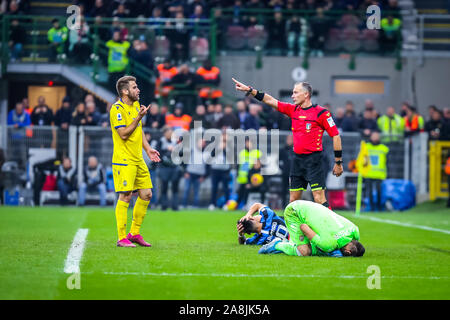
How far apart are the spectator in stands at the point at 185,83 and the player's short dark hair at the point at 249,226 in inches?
513

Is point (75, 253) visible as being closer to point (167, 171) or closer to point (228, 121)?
point (167, 171)

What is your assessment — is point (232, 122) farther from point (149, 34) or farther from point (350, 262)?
point (350, 262)

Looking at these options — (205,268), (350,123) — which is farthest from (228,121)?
(205,268)

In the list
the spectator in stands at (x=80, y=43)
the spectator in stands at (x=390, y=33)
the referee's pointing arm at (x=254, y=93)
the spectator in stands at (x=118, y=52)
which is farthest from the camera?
the spectator in stands at (x=390, y=33)

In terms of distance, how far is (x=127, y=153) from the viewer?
34.1 feet

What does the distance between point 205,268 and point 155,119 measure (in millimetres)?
14224

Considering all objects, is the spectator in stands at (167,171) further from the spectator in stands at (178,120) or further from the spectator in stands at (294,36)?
the spectator in stands at (294,36)

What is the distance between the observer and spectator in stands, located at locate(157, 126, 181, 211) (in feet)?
68.9

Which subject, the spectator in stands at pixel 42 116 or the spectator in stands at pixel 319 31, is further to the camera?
the spectator in stands at pixel 319 31

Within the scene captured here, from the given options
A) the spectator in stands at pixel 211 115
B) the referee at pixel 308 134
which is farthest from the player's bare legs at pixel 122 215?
the spectator in stands at pixel 211 115

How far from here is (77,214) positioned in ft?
59.8

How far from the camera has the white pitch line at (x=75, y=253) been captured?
26.9 feet

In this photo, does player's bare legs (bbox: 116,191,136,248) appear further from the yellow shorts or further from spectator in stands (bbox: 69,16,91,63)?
spectator in stands (bbox: 69,16,91,63)
